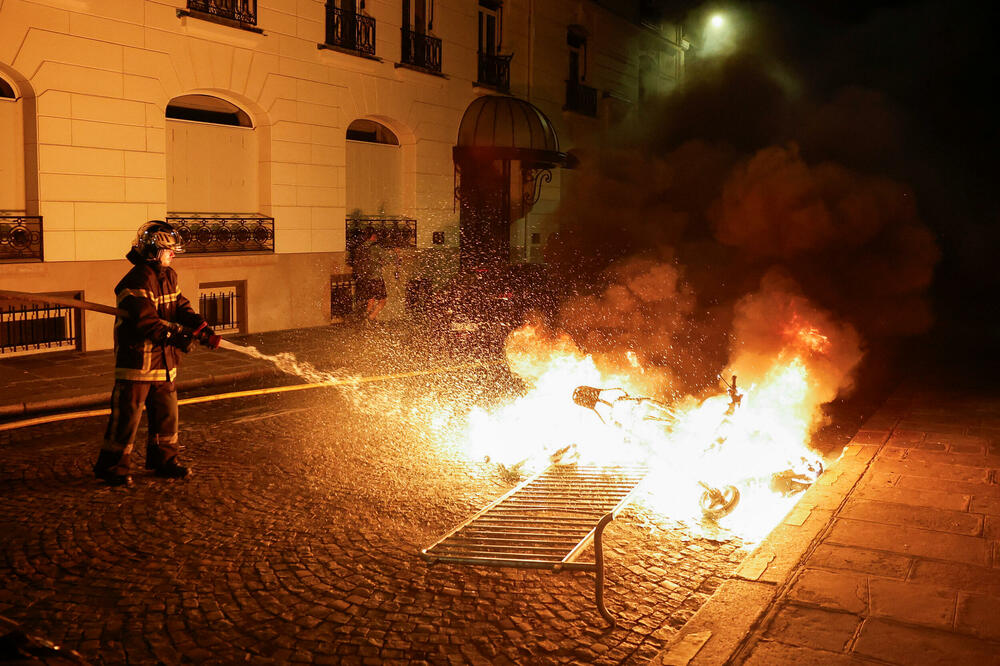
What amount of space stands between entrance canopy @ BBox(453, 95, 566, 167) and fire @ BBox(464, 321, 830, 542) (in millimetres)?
Answer: 11059

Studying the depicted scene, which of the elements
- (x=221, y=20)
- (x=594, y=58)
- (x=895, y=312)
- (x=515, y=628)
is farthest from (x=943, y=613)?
(x=594, y=58)

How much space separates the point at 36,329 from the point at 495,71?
11.8m

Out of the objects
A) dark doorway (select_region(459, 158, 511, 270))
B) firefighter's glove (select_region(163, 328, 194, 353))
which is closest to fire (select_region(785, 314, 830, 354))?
firefighter's glove (select_region(163, 328, 194, 353))

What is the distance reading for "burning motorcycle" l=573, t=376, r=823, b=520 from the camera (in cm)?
543

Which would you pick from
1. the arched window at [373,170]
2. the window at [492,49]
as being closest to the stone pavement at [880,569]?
the arched window at [373,170]

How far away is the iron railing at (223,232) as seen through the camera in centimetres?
1334

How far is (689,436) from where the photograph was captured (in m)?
6.36

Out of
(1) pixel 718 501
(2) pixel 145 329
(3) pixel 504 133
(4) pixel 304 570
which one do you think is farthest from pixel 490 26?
(4) pixel 304 570

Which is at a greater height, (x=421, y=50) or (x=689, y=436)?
(x=421, y=50)

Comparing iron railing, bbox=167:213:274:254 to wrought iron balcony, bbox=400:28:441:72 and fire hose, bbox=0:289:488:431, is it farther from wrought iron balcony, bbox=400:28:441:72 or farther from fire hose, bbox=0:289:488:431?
wrought iron balcony, bbox=400:28:441:72

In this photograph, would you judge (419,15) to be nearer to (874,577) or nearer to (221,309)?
(221,309)

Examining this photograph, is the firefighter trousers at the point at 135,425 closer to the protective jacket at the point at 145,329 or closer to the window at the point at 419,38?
the protective jacket at the point at 145,329

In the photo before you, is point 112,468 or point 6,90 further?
point 6,90

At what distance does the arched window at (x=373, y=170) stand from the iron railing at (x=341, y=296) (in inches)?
58.0
